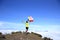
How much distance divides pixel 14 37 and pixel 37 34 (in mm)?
5129

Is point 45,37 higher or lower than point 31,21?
lower

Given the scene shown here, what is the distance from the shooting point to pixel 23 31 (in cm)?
4000

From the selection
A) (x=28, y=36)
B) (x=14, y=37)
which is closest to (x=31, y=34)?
(x=28, y=36)

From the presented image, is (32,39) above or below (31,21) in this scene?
below

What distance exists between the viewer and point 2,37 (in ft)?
123

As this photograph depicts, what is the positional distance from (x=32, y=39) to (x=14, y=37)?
322 cm

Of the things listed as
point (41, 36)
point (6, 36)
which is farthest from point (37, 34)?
point (6, 36)

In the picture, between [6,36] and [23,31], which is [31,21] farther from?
[6,36]

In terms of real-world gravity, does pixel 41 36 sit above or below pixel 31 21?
below

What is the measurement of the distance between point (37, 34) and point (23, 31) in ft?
9.17

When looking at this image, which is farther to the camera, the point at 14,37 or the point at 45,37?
the point at 45,37

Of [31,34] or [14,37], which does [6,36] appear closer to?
[14,37]

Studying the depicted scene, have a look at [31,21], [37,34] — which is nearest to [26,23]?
[31,21]

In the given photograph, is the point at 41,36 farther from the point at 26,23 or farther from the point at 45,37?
the point at 26,23
